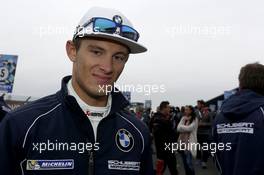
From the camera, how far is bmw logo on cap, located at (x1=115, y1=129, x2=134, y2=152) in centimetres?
211

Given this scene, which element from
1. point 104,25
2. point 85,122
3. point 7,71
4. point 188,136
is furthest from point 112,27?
point 188,136

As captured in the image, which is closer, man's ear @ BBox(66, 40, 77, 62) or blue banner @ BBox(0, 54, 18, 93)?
man's ear @ BBox(66, 40, 77, 62)

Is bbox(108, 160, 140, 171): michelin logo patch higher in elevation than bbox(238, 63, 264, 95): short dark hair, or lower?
lower

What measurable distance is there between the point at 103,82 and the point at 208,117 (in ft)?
34.6

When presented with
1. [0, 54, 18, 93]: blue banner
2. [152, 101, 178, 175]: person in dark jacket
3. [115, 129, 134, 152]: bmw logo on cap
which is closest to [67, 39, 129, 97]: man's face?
[115, 129, 134, 152]: bmw logo on cap

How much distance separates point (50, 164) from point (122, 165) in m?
0.37

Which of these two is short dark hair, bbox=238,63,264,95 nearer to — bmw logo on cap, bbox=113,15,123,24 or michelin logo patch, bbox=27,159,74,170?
bmw logo on cap, bbox=113,15,123,24

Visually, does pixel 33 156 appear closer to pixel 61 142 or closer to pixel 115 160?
pixel 61 142

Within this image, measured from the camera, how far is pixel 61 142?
6.43ft

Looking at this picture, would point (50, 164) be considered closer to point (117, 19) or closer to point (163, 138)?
point (117, 19)

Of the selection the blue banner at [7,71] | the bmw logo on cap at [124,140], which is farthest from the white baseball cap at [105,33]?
the blue banner at [7,71]

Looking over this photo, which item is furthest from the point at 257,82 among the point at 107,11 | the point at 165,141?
the point at 165,141

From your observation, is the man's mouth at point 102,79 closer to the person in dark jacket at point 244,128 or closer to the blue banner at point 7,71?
the person in dark jacket at point 244,128

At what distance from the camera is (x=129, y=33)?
210cm
